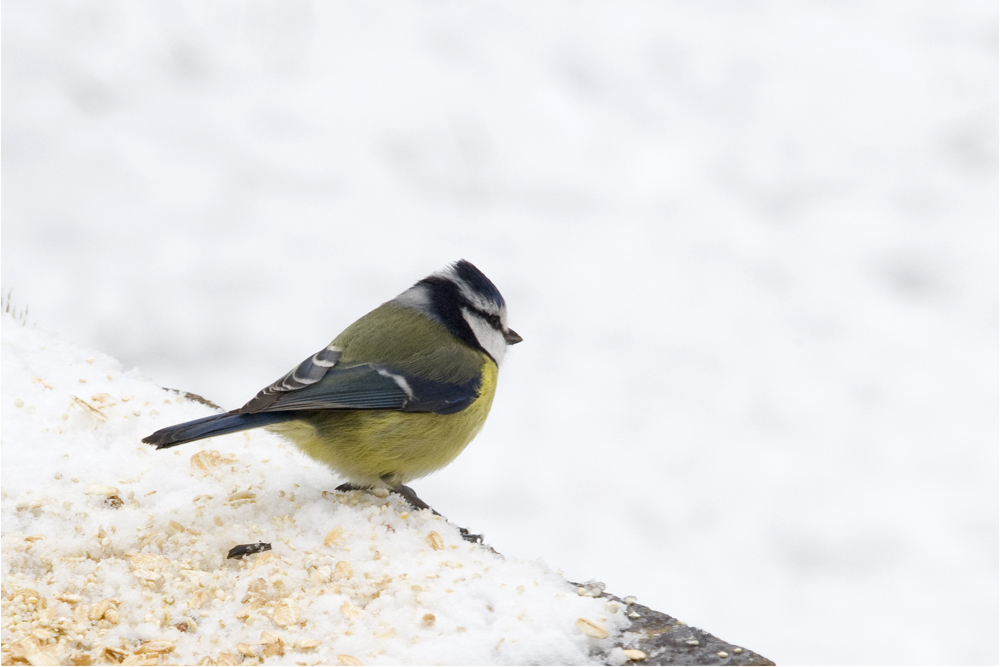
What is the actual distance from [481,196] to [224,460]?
2.92m

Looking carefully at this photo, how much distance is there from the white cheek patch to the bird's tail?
1.98 feet

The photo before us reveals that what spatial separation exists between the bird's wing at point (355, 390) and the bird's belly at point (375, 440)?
25mm

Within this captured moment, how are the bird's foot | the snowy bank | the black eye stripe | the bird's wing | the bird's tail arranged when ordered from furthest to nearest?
the black eye stripe, the bird's foot, the bird's wing, the bird's tail, the snowy bank

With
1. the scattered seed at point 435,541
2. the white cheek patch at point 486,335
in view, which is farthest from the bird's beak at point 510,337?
the scattered seed at point 435,541

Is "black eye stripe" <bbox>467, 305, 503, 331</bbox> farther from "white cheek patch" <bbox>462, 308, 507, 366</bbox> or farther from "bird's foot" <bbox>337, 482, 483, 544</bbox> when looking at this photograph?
"bird's foot" <bbox>337, 482, 483, 544</bbox>

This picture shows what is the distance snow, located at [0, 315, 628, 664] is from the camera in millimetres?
1590

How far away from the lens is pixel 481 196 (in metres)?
4.91

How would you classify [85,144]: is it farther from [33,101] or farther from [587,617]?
[587,617]

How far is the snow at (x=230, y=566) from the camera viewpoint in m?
1.59

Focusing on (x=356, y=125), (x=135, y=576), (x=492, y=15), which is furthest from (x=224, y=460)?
(x=492, y=15)

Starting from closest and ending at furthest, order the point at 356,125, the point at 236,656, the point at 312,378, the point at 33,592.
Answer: the point at 236,656
the point at 33,592
the point at 312,378
the point at 356,125

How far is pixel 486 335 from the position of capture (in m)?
2.46

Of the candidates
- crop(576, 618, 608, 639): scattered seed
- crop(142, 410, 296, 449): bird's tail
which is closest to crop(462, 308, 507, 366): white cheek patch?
crop(142, 410, 296, 449): bird's tail

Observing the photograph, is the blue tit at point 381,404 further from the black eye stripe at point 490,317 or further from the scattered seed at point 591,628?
the scattered seed at point 591,628
